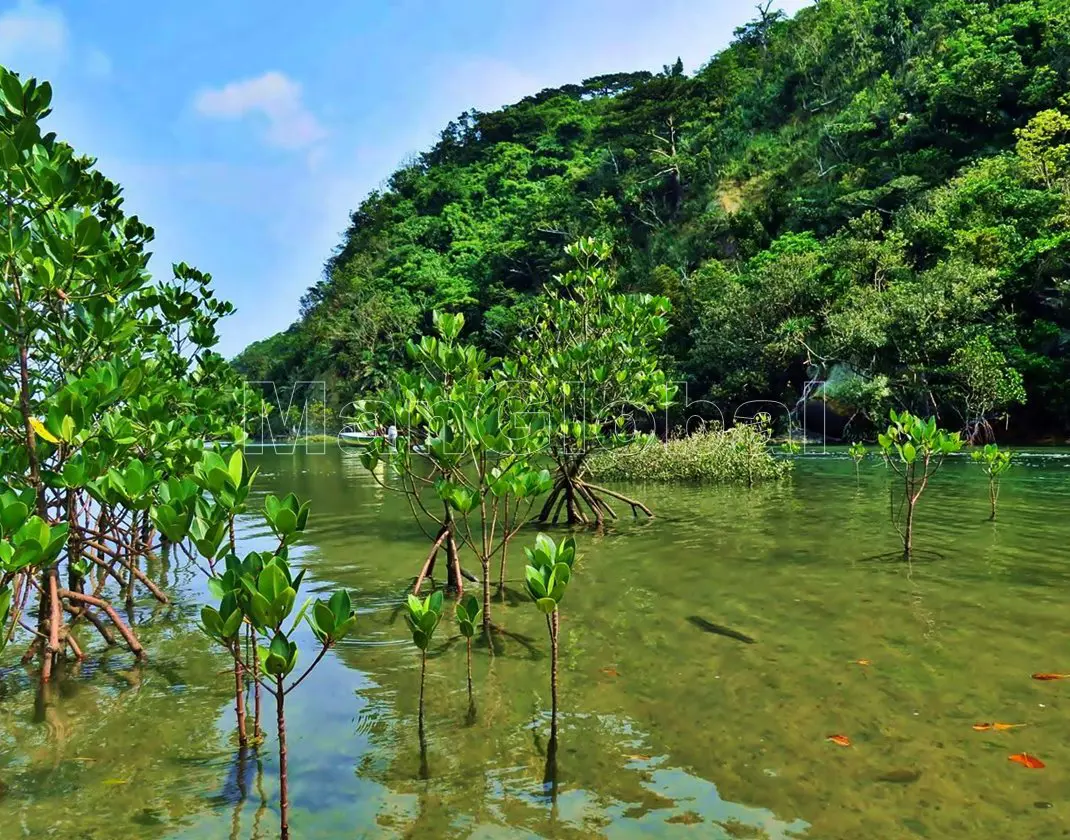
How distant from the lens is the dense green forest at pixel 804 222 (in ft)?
88.6

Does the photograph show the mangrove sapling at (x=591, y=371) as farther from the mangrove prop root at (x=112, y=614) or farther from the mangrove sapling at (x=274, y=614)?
the mangrove sapling at (x=274, y=614)

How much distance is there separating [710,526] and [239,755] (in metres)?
8.34

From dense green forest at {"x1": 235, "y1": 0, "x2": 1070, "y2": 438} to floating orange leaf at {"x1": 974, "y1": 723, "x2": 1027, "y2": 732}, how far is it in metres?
23.8

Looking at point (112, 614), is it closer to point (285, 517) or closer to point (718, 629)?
point (285, 517)

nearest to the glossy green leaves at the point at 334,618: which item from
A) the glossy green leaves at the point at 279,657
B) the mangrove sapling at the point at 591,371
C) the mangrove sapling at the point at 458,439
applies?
the glossy green leaves at the point at 279,657

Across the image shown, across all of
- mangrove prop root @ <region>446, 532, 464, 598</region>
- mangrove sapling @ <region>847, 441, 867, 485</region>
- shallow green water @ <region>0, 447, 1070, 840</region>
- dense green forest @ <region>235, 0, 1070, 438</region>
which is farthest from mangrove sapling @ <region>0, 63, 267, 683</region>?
dense green forest @ <region>235, 0, 1070, 438</region>

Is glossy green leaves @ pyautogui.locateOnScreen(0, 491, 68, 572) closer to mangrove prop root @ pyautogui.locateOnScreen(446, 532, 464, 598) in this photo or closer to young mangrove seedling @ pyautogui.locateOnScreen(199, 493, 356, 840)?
young mangrove seedling @ pyautogui.locateOnScreen(199, 493, 356, 840)

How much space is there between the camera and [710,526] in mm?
10930

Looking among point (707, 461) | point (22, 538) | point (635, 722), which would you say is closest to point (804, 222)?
point (707, 461)

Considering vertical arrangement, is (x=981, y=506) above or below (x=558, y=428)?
below

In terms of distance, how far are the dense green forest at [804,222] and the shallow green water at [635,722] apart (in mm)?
21935

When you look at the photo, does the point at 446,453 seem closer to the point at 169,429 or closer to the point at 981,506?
the point at 169,429

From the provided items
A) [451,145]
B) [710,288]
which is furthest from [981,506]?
[451,145]

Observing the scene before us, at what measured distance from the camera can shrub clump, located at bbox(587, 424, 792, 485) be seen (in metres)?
16.7
